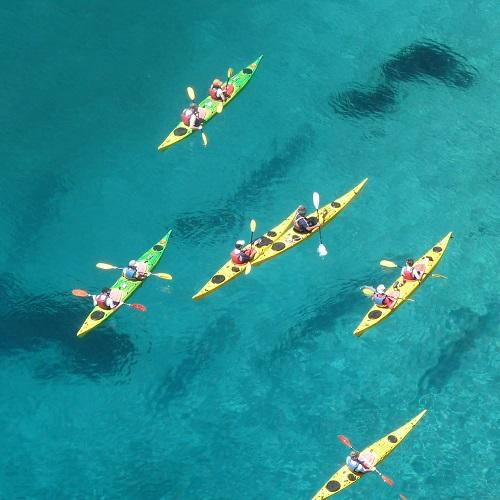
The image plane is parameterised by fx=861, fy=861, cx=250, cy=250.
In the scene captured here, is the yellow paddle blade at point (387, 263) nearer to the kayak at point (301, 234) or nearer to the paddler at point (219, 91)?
the kayak at point (301, 234)

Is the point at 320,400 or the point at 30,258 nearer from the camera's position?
the point at 320,400

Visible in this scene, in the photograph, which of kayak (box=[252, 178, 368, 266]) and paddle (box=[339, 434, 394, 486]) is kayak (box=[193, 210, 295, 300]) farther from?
paddle (box=[339, 434, 394, 486])

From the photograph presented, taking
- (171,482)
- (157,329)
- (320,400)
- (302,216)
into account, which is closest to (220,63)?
(302,216)

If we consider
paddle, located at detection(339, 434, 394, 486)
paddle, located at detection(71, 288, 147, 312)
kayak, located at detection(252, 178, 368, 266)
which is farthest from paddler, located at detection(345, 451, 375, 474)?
paddle, located at detection(71, 288, 147, 312)

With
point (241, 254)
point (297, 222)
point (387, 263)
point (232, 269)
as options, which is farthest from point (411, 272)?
point (232, 269)

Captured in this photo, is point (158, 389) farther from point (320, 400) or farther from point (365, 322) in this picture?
point (365, 322)

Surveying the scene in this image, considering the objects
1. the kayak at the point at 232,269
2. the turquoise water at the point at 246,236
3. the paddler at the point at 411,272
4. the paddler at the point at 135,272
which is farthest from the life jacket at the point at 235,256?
the paddler at the point at 411,272
